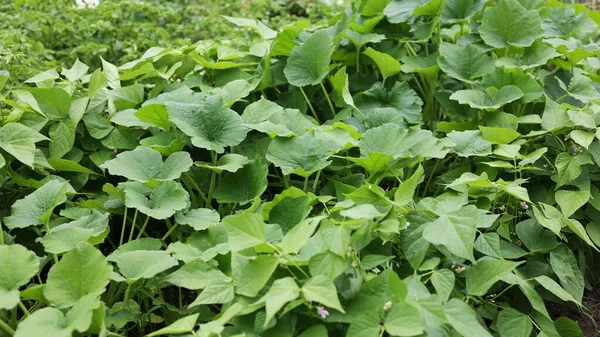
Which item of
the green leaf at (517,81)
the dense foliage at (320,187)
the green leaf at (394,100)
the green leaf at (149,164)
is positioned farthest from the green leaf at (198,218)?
the green leaf at (517,81)

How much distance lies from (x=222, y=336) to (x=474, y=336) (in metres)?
0.56

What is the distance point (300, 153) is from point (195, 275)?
1.61ft

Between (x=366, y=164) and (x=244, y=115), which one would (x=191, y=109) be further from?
(x=366, y=164)

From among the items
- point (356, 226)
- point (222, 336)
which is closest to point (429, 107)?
point (356, 226)

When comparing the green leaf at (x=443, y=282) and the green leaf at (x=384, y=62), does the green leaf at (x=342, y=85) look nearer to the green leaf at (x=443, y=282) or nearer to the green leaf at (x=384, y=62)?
the green leaf at (x=384, y=62)

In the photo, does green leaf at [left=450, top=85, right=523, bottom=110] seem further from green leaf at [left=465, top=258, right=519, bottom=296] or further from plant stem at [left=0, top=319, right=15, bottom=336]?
plant stem at [left=0, top=319, right=15, bottom=336]

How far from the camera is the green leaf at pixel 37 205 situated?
1.69m

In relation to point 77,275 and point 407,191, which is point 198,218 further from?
point 407,191

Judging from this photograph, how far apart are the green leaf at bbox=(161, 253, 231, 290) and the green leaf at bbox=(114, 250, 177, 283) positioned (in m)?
0.05

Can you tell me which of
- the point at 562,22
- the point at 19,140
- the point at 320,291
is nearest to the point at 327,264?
the point at 320,291

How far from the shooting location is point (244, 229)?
141cm

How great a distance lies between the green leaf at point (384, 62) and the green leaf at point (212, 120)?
69 cm

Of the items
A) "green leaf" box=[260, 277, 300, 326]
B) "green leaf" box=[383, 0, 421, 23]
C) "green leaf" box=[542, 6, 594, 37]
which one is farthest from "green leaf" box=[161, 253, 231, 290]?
"green leaf" box=[542, 6, 594, 37]

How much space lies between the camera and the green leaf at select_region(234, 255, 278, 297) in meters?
1.37
